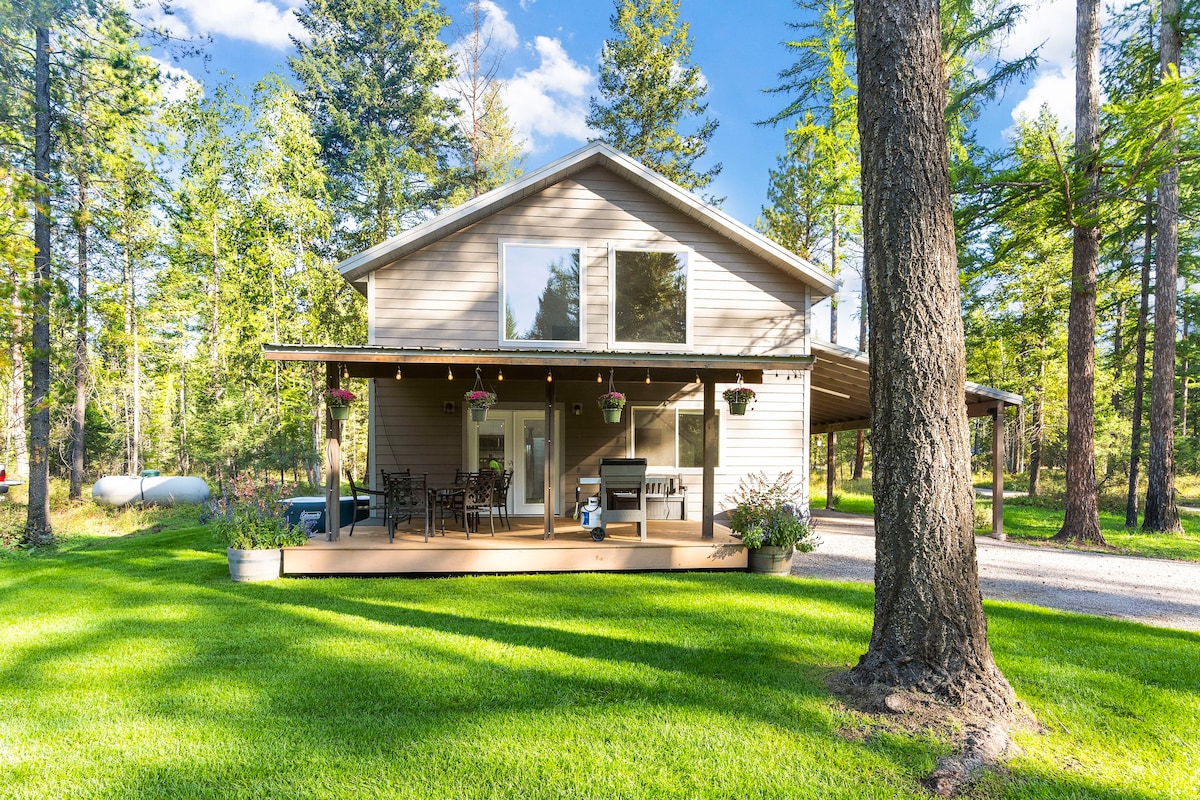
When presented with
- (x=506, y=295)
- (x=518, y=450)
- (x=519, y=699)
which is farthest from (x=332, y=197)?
(x=519, y=699)

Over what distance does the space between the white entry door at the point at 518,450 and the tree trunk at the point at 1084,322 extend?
911cm

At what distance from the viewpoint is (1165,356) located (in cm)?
1123

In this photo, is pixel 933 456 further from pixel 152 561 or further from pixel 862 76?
pixel 152 561

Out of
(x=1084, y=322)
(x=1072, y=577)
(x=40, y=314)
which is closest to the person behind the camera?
(x=1072, y=577)

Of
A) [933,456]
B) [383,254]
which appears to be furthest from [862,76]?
[383,254]

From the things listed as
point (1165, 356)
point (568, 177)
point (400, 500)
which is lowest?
point (400, 500)

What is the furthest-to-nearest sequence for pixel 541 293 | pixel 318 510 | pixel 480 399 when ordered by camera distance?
pixel 541 293
pixel 318 510
pixel 480 399

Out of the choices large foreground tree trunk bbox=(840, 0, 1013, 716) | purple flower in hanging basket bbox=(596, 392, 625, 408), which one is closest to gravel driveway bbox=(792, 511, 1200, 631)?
purple flower in hanging basket bbox=(596, 392, 625, 408)

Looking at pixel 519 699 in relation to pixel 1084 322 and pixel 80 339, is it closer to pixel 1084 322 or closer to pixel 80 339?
pixel 80 339

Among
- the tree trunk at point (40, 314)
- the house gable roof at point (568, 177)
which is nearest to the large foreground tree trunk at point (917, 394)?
the house gable roof at point (568, 177)

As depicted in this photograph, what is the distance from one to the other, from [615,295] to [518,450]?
316 centimetres

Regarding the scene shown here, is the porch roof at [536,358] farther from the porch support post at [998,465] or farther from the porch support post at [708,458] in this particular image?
the porch support post at [998,465]

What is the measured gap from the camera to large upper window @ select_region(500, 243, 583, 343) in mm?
10117

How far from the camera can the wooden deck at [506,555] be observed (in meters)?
7.55
